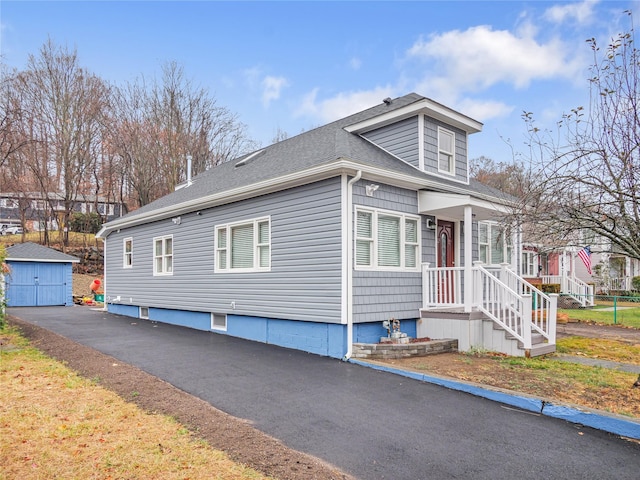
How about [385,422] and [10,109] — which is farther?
[10,109]

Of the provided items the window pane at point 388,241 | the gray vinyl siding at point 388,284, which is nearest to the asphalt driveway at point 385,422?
the gray vinyl siding at point 388,284

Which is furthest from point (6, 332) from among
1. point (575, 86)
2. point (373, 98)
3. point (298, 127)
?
point (298, 127)

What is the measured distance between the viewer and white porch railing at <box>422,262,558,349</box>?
8.17m

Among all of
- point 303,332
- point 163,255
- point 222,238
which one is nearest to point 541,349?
point 303,332

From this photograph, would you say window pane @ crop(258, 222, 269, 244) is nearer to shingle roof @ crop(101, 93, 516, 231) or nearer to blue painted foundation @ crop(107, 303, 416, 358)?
shingle roof @ crop(101, 93, 516, 231)

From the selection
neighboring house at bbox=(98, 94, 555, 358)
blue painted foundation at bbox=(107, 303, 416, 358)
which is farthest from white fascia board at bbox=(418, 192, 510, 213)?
blue painted foundation at bbox=(107, 303, 416, 358)

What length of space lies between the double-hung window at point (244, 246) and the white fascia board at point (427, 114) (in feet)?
12.5

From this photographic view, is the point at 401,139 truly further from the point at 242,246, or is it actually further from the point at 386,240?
the point at 242,246

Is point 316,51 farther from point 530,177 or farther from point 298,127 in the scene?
point 298,127

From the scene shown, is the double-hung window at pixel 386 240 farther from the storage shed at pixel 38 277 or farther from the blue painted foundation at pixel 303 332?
the storage shed at pixel 38 277

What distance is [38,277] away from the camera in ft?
65.9

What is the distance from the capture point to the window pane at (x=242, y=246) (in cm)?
1051

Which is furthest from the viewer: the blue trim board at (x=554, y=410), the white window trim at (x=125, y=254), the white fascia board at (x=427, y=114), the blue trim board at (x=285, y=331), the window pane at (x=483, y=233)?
the white window trim at (x=125, y=254)

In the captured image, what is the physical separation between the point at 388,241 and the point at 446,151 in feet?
11.7
